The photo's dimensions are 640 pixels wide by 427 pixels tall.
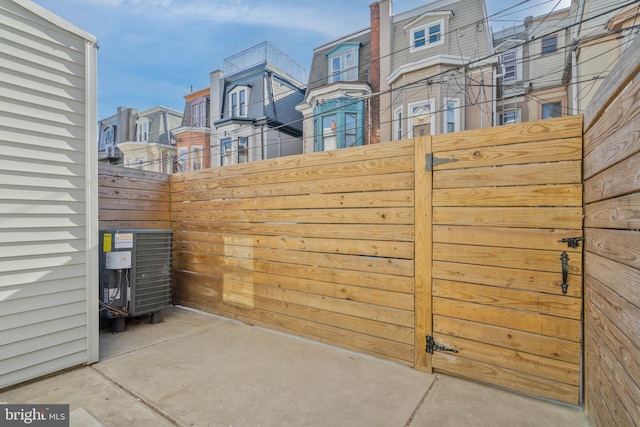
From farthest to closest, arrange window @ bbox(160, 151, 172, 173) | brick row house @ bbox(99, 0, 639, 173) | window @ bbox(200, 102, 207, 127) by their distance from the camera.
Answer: window @ bbox(160, 151, 172, 173) → window @ bbox(200, 102, 207, 127) → brick row house @ bbox(99, 0, 639, 173)

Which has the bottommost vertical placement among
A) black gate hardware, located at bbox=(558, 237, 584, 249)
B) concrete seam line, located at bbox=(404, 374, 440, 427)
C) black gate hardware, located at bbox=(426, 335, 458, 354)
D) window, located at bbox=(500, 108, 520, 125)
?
concrete seam line, located at bbox=(404, 374, 440, 427)

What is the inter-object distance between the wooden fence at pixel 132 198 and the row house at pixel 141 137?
10.9m

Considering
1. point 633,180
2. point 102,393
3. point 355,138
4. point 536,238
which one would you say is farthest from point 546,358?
point 355,138

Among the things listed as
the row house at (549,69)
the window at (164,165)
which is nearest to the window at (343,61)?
the row house at (549,69)

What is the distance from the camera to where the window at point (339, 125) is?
866 centimetres

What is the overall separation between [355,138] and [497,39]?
7056mm

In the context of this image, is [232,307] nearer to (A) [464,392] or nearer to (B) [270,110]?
(A) [464,392]

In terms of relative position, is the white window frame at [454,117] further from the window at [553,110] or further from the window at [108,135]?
the window at [108,135]

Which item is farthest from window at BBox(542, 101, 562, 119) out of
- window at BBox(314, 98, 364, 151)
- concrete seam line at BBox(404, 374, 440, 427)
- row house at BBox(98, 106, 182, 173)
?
row house at BBox(98, 106, 182, 173)

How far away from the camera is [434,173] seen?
93.5 inches

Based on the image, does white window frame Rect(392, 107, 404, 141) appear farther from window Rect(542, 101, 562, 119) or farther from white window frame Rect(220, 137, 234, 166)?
white window frame Rect(220, 137, 234, 166)

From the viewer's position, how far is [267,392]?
83.7 inches

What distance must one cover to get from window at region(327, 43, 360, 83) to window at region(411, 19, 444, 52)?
172cm

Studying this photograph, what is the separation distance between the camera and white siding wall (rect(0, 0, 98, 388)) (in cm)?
217
